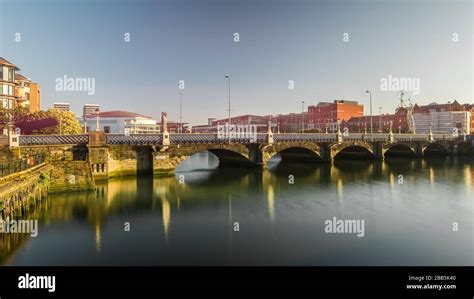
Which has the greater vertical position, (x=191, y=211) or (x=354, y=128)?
(x=354, y=128)

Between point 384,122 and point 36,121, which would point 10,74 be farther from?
point 384,122

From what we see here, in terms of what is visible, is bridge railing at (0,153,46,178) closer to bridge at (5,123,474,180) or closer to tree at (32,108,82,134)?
bridge at (5,123,474,180)

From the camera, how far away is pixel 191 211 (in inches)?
1186

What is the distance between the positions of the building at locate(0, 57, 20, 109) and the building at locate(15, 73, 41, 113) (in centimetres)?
329

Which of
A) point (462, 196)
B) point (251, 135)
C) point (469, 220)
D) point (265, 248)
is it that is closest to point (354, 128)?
point (251, 135)

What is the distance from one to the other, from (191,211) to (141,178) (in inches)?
733

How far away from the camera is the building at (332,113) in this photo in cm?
16862

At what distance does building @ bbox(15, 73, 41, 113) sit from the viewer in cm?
7956

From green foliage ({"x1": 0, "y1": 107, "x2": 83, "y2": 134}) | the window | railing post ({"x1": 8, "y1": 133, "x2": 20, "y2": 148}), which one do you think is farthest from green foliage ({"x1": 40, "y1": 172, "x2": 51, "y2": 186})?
the window

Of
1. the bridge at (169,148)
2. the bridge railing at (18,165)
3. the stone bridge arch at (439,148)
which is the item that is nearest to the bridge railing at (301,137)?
the bridge at (169,148)

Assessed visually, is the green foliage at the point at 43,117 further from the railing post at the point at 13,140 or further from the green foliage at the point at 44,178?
the green foliage at the point at 44,178

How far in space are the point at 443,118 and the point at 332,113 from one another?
163ft
